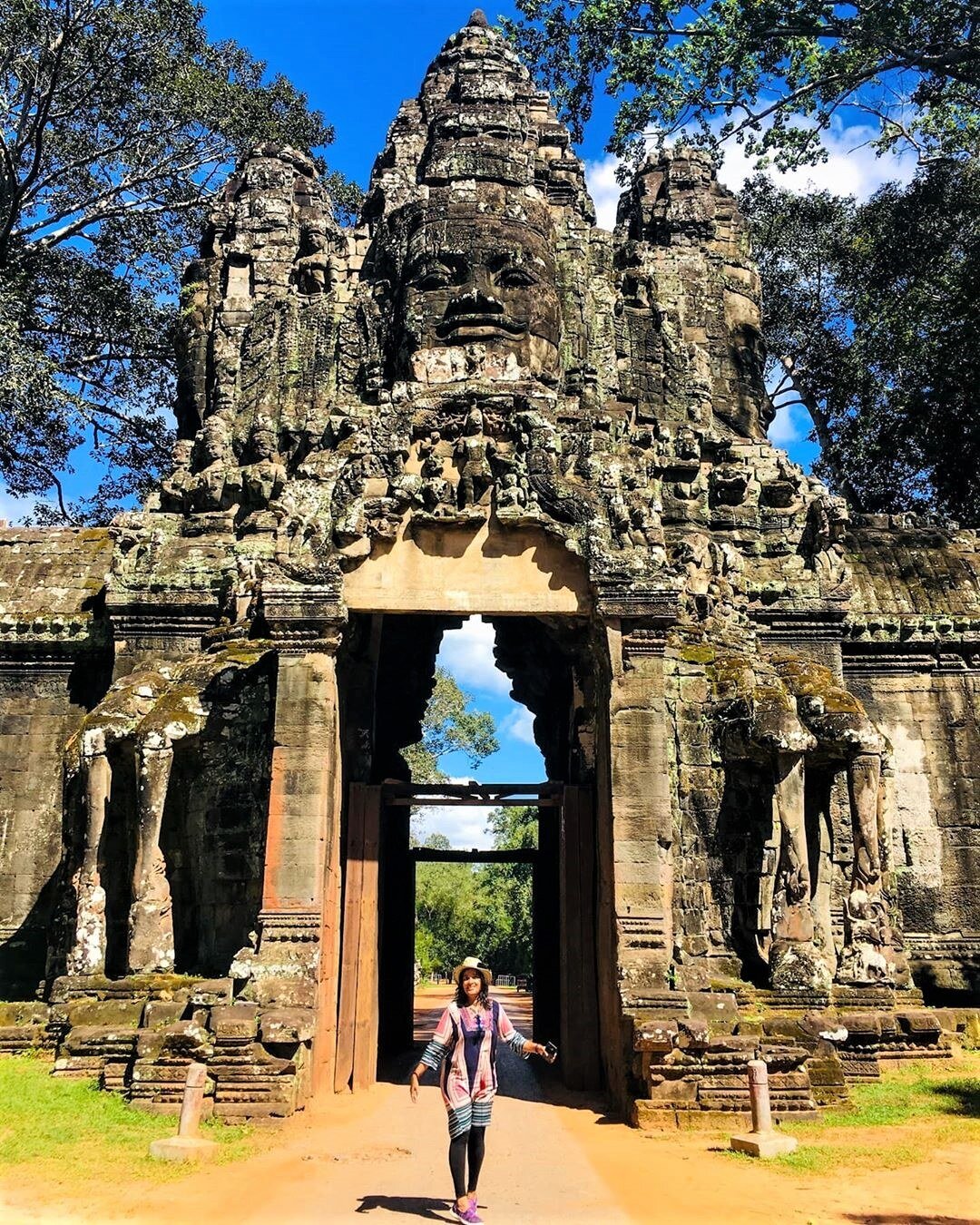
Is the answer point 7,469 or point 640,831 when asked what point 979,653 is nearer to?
point 640,831

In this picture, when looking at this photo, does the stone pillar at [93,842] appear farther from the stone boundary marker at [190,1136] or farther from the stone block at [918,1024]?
the stone block at [918,1024]

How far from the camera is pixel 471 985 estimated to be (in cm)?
741

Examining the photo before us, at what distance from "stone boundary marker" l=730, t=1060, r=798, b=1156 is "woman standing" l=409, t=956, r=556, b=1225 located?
2198mm

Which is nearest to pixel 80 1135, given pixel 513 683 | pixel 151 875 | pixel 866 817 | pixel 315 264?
pixel 151 875

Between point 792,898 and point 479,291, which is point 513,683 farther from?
point 792,898

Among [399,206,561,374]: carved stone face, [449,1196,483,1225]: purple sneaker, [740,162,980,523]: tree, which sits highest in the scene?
[740,162,980,523]: tree

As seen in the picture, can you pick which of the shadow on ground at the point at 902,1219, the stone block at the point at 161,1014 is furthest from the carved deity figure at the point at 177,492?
the shadow on ground at the point at 902,1219

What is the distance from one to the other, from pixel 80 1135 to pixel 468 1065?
346 cm

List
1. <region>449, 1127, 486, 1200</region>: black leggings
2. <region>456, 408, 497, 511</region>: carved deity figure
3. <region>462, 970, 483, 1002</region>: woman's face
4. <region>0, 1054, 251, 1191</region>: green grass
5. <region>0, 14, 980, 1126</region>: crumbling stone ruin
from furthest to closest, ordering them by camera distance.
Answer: <region>456, 408, 497, 511</region>: carved deity figure, <region>0, 14, 980, 1126</region>: crumbling stone ruin, <region>0, 1054, 251, 1191</region>: green grass, <region>462, 970, 483, 1002</region>: woman's face, <region>449, 1127, 486, 1200</region>: black leggings

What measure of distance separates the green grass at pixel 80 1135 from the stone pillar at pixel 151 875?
1433 mm

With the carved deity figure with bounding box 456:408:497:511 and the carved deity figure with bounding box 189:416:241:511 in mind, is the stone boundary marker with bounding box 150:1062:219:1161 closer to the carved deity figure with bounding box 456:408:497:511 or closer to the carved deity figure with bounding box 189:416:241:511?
the carved deity figure with bounding box 456:408:497:511

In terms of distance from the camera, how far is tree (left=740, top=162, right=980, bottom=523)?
25.3 meters

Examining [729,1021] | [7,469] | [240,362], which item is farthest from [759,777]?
[7,469]

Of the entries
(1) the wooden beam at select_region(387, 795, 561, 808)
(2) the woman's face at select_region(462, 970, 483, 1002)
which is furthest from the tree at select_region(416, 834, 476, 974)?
(2) the woman's face at select_region(462, 970, 483, 1002)
